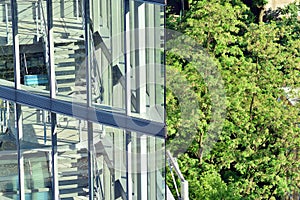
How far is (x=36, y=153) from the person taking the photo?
24.4ft

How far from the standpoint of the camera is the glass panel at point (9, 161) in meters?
7.52

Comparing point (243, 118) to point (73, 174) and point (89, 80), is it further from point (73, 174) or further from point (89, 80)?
point (89, 80)

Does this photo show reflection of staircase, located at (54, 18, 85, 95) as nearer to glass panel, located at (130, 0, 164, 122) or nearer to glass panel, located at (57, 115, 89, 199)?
glass panel, located at (57, 115, 89, 199)

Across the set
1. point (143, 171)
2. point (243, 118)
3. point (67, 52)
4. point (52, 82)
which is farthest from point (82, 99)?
point (243, 118)

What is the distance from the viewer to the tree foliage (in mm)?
18656

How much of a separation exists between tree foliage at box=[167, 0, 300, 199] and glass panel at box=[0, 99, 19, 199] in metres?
11.0

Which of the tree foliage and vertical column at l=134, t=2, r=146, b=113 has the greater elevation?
vertical column at l=134, t=2, r=146, b=113

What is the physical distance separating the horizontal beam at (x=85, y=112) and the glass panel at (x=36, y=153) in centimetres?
12

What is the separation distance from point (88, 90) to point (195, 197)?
38.3 ft

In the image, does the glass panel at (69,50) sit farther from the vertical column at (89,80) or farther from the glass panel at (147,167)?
the glass panel at (147,167)

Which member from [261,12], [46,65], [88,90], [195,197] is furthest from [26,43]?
[261,12]

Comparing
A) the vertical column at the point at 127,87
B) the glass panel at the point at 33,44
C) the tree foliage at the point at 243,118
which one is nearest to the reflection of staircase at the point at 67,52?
the glass panel at the point at 33,44

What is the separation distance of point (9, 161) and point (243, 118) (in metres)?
12.2

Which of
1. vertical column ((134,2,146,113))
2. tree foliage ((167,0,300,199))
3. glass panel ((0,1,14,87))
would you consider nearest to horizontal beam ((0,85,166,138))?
glass panel ((0,1,14,87))
